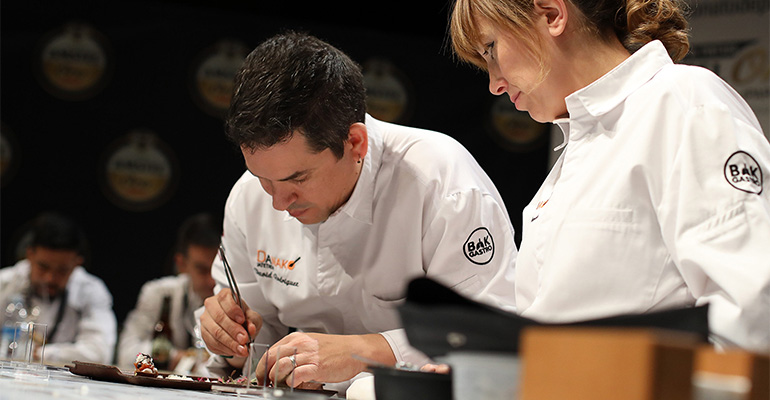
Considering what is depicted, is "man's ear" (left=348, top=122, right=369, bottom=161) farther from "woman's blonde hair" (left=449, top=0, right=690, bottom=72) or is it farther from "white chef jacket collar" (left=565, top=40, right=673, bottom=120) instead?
"white chef jacket collar" (left=565, top=40, right=673, bottom=120)

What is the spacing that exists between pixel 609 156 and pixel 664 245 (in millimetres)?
161

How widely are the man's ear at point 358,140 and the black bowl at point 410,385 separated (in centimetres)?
83

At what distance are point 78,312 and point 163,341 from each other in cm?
106

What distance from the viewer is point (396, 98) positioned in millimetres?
4766

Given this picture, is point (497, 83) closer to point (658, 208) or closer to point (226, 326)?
point (658, 208)

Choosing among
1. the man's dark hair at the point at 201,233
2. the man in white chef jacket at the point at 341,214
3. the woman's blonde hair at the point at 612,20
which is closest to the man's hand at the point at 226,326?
the man in white chef jacket at the point at 341,214

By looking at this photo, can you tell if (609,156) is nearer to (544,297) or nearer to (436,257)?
(544,297)

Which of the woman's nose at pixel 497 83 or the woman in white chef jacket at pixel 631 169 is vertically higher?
the woman's nose at pixel 497 83

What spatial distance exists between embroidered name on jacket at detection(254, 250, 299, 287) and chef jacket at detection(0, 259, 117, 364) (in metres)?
2.95

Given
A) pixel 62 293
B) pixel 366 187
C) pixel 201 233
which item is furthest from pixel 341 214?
pixel 62 293

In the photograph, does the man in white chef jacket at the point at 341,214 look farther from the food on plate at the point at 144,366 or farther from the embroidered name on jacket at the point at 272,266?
the food on plate at the point at 144,366

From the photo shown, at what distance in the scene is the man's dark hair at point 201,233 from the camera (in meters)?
4.30

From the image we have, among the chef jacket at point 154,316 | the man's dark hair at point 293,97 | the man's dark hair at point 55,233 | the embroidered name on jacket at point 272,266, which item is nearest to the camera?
the man's dark hair at point 293,97

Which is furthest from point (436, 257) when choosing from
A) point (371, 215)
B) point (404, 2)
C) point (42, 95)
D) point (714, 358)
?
point (42, 95)
